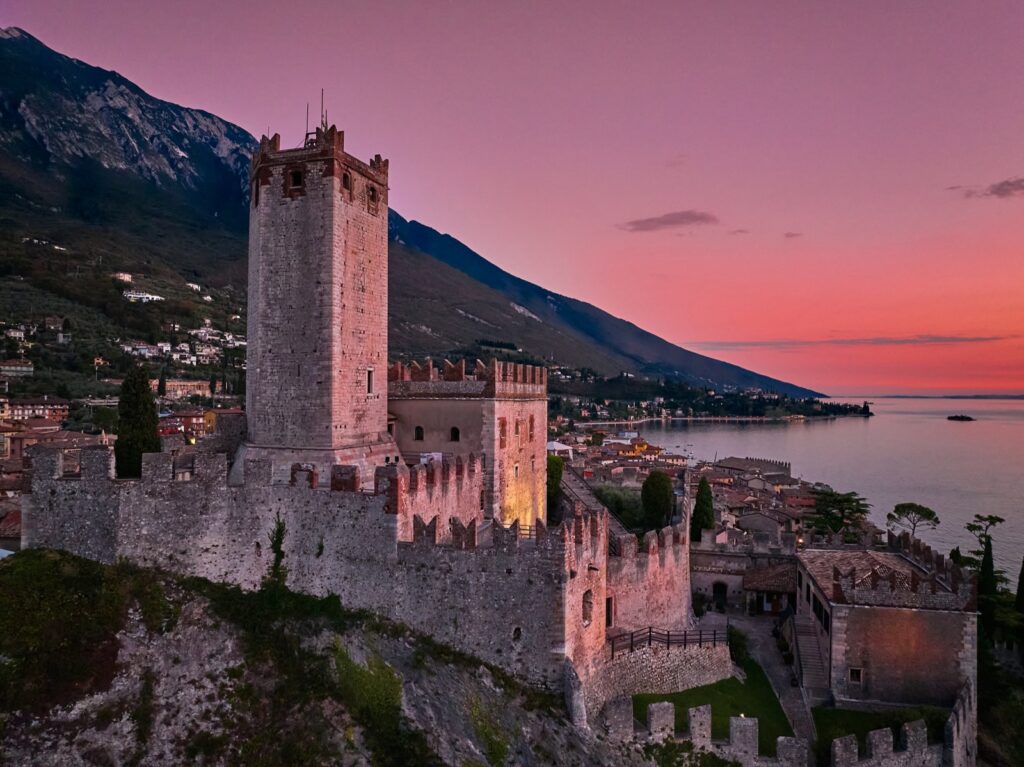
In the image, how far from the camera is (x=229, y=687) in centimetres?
1634

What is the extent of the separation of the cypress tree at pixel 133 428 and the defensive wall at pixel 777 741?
1663 cm

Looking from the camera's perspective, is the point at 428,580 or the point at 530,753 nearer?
the point at 530,753

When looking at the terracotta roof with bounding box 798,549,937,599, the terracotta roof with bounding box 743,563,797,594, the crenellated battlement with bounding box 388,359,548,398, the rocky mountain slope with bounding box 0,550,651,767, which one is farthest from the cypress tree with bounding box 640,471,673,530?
the rocky mountain slope with bounding box 0,550,651,767

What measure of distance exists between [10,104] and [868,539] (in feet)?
794

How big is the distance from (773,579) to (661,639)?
12.1 m

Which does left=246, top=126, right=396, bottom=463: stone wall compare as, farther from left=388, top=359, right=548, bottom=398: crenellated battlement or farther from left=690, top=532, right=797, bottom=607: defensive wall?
left=690, top=532, right=797, bottom=607: defensive wall

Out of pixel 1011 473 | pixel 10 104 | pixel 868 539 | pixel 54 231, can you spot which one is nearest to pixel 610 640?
pixel 868 539

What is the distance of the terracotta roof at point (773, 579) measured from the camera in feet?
103

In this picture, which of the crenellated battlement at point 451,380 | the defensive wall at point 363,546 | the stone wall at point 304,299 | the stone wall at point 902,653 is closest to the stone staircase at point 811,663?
the stone wall at point 902,653

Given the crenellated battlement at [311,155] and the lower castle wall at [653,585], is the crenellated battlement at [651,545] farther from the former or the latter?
the crenellated battlement at [311,155]

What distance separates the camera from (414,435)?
27.5m

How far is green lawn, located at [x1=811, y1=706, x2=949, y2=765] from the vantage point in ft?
66.9

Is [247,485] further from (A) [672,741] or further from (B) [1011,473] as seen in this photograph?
(B) [1011,473]

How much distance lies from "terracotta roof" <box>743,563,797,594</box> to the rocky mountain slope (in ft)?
54.5
